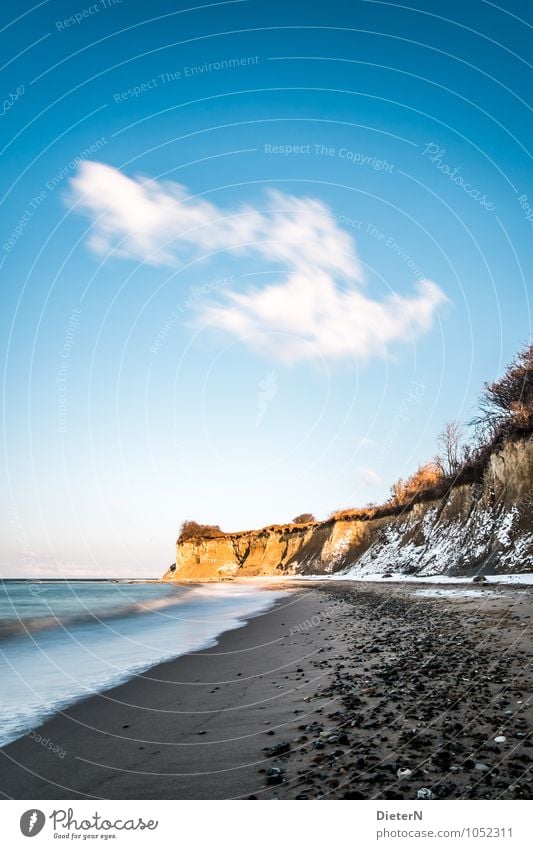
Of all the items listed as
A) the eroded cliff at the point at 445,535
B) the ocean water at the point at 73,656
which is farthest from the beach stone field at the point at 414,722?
the eroded cliff at the point at 445,535

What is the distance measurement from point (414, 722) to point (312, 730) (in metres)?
1.11

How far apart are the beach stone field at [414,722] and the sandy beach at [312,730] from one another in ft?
0.06

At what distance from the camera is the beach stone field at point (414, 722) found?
3541mm

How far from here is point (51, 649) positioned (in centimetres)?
1408

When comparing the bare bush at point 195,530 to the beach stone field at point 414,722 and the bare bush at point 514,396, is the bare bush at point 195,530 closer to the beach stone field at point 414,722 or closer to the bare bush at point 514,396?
the bare bush at point 514,396

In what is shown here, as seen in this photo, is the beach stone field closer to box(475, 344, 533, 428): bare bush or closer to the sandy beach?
the sandy beach

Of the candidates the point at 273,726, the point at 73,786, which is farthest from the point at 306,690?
the point at 73,786

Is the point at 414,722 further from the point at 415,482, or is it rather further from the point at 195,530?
the point at 195,530

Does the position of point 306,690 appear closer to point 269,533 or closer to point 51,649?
point 51,649

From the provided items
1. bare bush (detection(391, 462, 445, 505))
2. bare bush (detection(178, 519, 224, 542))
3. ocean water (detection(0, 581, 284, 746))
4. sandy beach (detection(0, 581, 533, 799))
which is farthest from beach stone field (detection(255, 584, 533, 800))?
bare bush (detection(178, 519, 224, 542))

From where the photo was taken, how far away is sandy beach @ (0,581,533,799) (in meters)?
3.70

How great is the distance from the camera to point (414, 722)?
4.84 metres

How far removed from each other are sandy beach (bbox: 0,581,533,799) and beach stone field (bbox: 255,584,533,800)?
0.7 inches
